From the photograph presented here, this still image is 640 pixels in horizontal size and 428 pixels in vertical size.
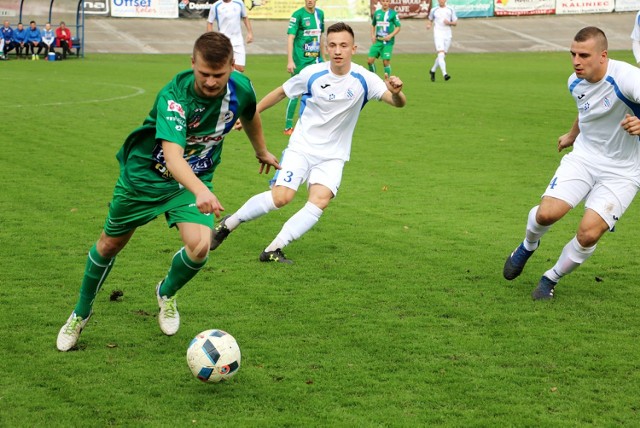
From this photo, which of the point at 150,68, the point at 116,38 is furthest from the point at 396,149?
the point at 116,38

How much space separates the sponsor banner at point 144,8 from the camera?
41.1m

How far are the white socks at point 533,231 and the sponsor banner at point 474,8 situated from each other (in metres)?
39.4

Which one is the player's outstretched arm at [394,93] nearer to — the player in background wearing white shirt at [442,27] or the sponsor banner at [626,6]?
the player in background wearing white shirt at [442,27]

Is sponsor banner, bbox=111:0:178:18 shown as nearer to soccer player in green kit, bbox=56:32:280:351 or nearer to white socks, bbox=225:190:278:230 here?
white socks, bbox=225:190:278:230

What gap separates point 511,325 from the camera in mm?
6359

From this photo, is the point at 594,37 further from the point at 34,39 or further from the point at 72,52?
the point at 72,52

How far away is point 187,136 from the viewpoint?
5555 mm

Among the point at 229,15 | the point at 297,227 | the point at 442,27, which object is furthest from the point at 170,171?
the point at 442,27

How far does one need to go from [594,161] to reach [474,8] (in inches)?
1577

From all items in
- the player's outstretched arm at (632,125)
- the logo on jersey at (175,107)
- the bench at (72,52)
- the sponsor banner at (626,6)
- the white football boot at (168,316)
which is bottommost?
the bench at (72,52)

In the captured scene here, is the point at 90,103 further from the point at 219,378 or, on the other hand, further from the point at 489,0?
the point at 489,0

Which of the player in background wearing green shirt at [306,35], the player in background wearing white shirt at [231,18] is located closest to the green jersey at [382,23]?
the player in background wearing white shirt at [231,18]

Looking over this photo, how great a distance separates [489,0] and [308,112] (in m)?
39.1

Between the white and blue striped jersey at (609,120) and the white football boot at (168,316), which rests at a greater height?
the white and blue striped jersey at (609,120)
